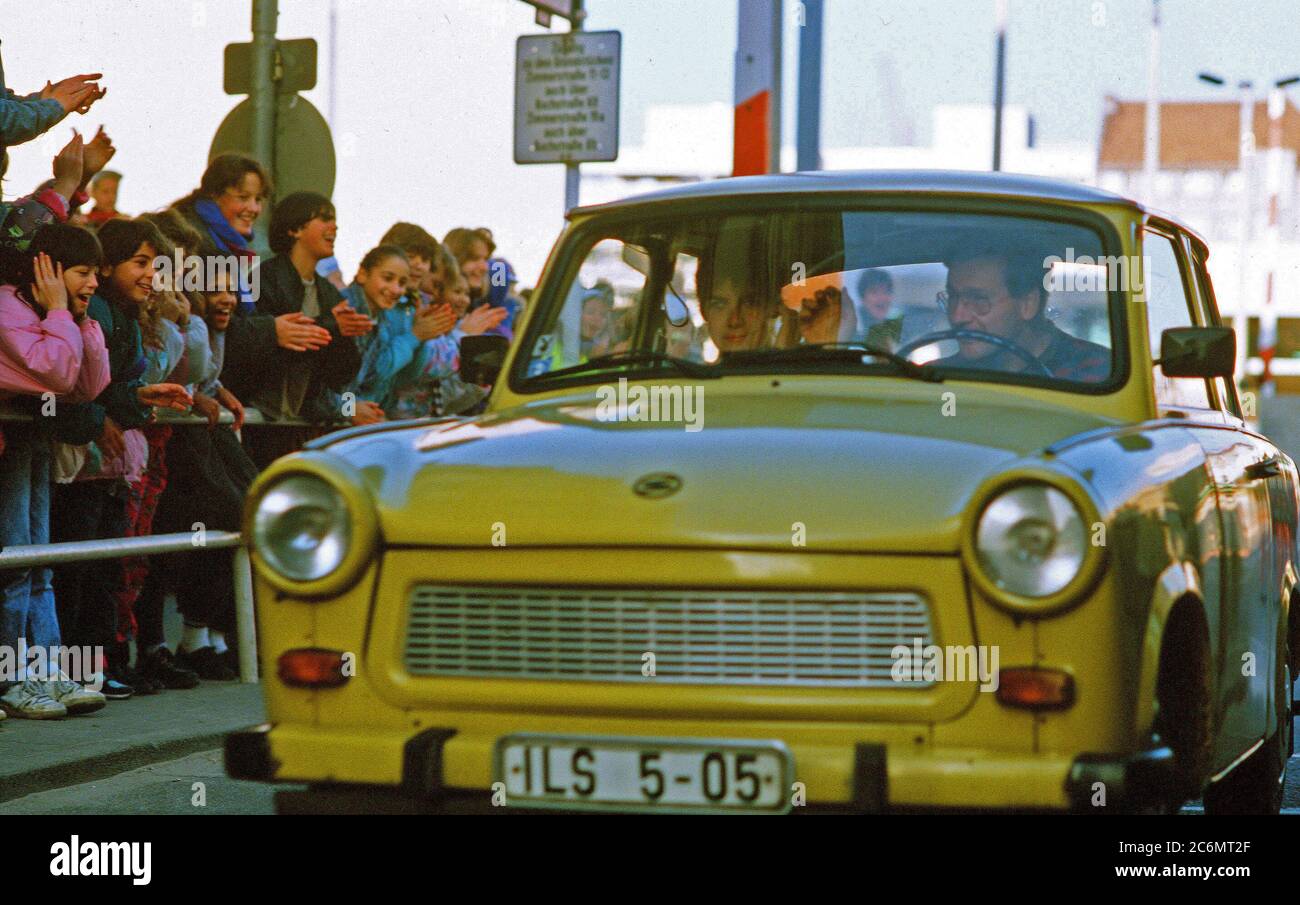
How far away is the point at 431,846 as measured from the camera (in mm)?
4453

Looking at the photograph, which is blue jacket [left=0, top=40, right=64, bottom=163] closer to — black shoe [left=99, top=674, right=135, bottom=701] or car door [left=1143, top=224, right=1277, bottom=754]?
black shoe [left=99, top=674, right=135, bottom=701]

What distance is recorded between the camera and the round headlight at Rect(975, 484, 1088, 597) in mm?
4258

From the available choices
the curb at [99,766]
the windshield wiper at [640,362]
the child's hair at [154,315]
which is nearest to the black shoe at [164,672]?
the curb at [99,766]

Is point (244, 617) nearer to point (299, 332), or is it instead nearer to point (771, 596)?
point (299, 332)

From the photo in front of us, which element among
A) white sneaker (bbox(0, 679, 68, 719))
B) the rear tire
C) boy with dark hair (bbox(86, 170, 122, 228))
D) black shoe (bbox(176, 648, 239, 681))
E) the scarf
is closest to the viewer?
the rear tire

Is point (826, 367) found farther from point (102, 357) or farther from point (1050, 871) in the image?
point (102, 357)

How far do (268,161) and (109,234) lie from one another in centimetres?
259

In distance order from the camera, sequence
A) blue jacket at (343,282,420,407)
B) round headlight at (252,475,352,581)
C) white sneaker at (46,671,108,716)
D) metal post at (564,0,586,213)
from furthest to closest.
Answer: metal post at (564,0,586,213) → blue jacket at (343,282,420,407) → white sneaker at (46,671,108,716) → round headlight at (252,475,352,581)

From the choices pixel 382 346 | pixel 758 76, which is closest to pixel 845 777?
pixel 382 346

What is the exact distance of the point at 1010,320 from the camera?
18.1ft

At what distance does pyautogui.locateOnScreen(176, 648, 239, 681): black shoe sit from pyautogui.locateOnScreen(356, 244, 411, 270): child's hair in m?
2.34

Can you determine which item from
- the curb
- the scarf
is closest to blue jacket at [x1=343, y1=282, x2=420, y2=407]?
the scarf

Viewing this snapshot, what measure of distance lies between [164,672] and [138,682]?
8.9 inches

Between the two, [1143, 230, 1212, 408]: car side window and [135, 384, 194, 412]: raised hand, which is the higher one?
[1143, 230, 1212, 408]: car side window
